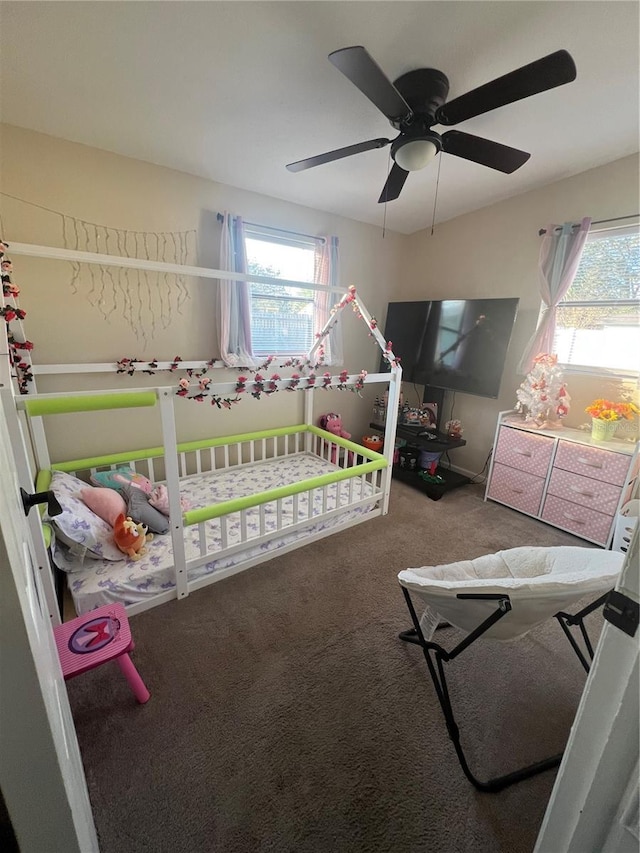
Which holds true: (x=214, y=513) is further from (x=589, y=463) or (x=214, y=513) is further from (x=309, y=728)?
(x=589, y=463)

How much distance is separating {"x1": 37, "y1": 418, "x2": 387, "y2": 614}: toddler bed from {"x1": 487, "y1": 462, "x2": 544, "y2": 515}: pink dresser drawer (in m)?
1.08

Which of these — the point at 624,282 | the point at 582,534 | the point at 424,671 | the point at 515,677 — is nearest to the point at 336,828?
the point at 424,671

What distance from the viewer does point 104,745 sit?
1.17m

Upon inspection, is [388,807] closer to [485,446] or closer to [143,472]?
[143,472]

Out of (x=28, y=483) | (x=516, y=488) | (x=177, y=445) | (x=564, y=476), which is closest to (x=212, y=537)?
(x=177, y=445)

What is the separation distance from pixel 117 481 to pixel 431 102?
271 centimetres

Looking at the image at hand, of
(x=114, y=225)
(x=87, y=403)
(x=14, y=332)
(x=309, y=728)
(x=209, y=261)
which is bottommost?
(x=309, y=728)

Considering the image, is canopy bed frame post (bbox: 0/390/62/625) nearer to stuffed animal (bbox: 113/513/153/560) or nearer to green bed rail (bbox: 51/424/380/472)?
stuffed animal (bbox: 113/513/153/560)

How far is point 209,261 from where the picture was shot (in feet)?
8.50

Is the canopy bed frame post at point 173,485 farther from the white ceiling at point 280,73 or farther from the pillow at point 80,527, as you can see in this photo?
the white ceiling at point 280,73

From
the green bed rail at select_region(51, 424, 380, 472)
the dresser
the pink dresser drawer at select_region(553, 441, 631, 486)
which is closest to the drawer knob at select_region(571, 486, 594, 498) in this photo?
the dresser

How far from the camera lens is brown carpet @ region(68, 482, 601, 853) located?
1.00 metres

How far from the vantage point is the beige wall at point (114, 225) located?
199 centimetres

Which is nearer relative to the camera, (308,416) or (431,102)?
(431,102)
